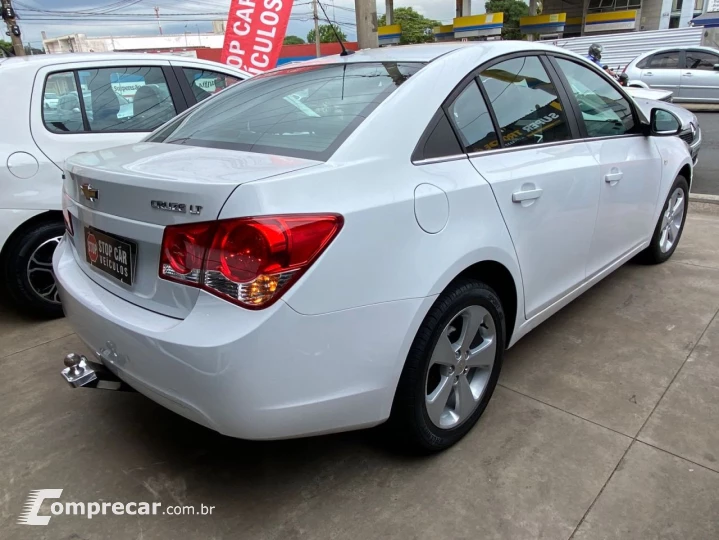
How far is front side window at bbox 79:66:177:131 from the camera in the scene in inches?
154

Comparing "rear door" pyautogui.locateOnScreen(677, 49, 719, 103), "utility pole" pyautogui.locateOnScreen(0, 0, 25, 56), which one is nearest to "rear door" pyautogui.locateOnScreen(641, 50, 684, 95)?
"rear door" pyautogui.locateOnScreen(677, 49, 719, 103)

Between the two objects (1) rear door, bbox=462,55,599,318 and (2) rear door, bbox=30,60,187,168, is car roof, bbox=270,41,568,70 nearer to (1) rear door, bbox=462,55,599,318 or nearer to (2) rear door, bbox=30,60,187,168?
(1) rear door, bbox=462,55,599,318

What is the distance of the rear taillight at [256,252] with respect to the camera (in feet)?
5.38

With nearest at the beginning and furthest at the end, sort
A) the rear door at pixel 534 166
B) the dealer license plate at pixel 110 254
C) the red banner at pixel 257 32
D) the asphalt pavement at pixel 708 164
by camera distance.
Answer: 1. the dealer license plate at pixel 110 254
2. the rear door at pixel 534 166
3. the asphalt pavement at pixel 708 164
4. the red banner at pixel 257 32

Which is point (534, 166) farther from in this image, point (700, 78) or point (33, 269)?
point (700, 78)

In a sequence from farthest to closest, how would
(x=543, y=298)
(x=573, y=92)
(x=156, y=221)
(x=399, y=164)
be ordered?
(x=573, y=92) < (x=543, y=298) < (x=399, y=164) < (x=156, y=221)

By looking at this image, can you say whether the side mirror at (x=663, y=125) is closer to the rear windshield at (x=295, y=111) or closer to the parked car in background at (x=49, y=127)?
the rear windshield at (x=295, y=111)

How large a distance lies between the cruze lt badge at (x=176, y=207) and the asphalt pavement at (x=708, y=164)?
676cm

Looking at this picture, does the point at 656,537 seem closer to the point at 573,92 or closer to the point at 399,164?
the point at 399,164

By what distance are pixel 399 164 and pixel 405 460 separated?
3.94 ft

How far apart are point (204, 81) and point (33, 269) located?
1933mm

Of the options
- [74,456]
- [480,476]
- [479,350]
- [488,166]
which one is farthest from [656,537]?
[74,456]

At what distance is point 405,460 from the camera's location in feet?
7.57

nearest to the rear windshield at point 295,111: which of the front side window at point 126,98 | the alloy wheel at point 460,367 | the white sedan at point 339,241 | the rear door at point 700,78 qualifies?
the white sedan at point 339,241
